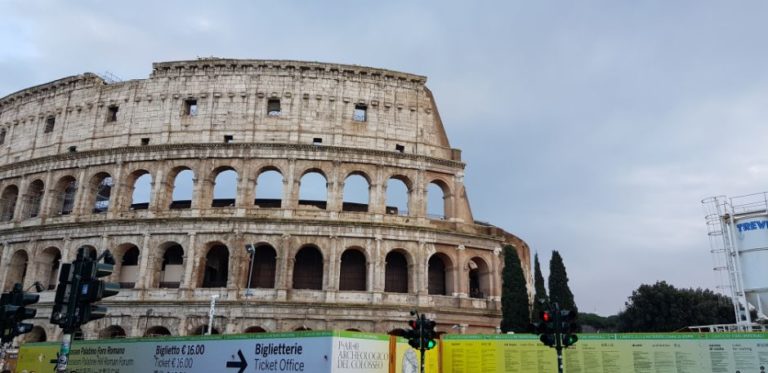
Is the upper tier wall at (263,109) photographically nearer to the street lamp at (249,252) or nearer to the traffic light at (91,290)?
the street lamp at (249,252)

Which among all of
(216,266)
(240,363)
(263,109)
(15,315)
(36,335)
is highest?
(263,109)

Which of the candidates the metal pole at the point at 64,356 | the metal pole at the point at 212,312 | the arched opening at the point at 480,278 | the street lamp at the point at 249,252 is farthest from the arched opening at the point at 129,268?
the metal pole at the point at 64,356

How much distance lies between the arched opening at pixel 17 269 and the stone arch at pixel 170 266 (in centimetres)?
933

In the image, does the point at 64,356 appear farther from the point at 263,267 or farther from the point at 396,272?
the point at 396,272

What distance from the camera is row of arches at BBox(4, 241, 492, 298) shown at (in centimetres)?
3066

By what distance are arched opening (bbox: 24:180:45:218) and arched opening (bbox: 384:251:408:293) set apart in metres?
23.6

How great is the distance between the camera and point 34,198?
36.2m

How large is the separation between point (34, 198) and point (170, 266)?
1227 centimetres

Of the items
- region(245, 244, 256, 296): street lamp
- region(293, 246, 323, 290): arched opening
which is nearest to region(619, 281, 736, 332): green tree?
region(293, 246, 323, 290): arched opening

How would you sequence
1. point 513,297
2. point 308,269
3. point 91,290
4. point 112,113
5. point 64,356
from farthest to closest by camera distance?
point 112,113, point 308,269, point 513,297, point 64,356, point 91,290

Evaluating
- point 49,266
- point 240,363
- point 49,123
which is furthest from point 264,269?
point 49,123

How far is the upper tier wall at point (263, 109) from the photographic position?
1299 inches

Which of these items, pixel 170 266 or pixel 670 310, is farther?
pixel 670 310

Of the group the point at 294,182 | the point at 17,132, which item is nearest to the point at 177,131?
the point at 294,182
